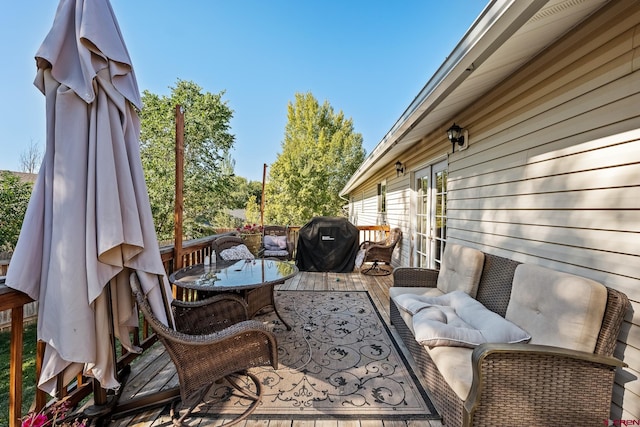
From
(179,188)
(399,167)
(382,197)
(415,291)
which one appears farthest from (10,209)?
(382,197)

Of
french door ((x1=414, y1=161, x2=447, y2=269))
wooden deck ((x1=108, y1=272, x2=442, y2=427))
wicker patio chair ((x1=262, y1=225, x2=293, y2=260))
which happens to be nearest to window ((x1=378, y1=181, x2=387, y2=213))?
french door ((x1=414, y1=161, x2=447, y2=269))

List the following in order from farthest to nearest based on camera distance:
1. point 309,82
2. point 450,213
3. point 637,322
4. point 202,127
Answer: point 309,82
point 202,127
point 450,213
point 637,322

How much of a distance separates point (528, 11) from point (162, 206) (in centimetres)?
888

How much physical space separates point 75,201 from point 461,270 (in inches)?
117

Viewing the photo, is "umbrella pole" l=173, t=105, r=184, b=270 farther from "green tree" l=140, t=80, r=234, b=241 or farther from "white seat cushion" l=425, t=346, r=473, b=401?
"green tree" l=140, t=80, r=234, b=241

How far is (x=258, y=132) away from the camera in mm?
18531

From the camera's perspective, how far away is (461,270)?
279 cm

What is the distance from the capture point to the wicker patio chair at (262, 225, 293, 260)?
6066mm

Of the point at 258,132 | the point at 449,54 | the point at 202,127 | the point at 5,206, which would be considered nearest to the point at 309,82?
the point at 258,132

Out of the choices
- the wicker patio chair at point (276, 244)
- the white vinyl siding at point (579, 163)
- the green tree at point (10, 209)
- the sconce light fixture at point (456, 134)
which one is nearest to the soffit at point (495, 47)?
the white vinyl siding at point (579, 163)

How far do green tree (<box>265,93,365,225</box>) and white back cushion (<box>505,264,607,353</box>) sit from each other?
11.7 metres

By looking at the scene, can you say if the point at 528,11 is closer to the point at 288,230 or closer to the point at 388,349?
the point at 388,349

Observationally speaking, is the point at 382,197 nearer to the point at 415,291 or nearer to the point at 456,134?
the point at 456,134

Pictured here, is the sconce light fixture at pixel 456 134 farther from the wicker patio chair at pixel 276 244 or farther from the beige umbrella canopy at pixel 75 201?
the wicker patio chair at pixel 276 244
